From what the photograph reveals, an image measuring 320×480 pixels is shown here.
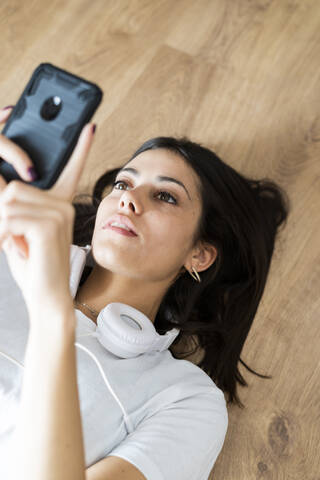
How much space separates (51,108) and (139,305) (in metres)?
0.63

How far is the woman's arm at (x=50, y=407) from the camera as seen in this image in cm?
66

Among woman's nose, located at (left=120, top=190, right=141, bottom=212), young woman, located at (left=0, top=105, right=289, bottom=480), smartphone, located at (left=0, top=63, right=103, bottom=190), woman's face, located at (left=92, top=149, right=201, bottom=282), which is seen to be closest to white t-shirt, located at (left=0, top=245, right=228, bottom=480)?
young woman, located at (left=0, top=105, right=289, bottom=480)

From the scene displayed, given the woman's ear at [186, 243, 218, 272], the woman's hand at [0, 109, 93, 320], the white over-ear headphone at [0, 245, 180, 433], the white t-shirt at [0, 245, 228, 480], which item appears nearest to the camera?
the woman's hand at [0, 109, 93, 320]

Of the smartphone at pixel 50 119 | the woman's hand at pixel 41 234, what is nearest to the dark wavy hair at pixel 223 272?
the smartphone at pixel 50 119

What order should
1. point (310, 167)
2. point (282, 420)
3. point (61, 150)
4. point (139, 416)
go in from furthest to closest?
point (310, 167) < point (282, 420) < point (139, 416) < point (61, 150)

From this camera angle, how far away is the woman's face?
109 cm

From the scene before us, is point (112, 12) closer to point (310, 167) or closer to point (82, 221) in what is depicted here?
point (82, 221)

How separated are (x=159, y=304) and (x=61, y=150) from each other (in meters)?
0.68

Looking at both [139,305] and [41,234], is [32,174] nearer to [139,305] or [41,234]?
[41,234]

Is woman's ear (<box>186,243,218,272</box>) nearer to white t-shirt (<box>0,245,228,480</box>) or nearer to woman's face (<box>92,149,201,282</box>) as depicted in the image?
woman's face (<box>92,149,201,282</box>)

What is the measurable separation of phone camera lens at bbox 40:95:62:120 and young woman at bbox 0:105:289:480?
84 mm

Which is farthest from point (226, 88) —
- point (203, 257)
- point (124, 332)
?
point (124, 332)

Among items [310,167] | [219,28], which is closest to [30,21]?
[219,28]

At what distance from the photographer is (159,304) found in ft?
4.33
